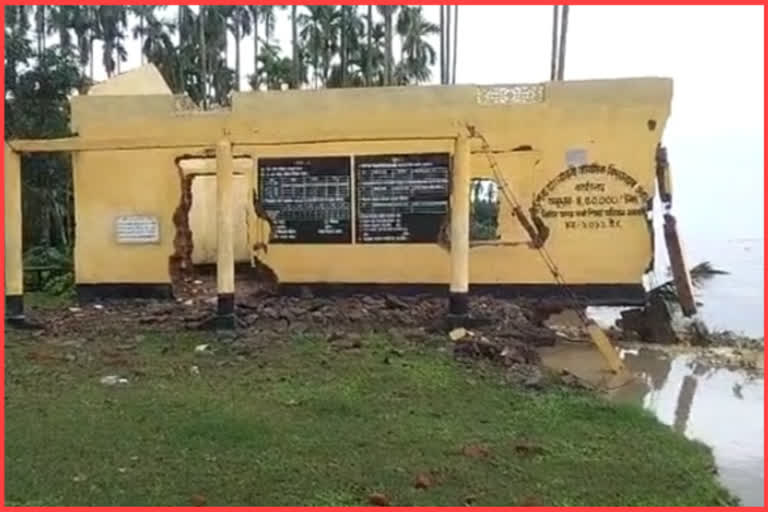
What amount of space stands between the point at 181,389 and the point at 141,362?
1.18m

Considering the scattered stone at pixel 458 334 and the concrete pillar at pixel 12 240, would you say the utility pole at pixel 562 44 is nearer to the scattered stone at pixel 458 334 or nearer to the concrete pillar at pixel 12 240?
the scattered stone at pixel 458 334

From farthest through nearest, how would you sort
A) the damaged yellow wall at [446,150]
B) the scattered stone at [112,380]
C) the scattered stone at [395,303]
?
the damaged yellow wall at [446,150]
the scattered stone at [395,303]
the scattered stone at [112,380]

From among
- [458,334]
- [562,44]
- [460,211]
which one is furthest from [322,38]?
[458,334]

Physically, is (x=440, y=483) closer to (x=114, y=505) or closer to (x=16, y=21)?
(x=114, y=505)

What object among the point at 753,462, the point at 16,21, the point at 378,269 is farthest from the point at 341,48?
the point at 753,462

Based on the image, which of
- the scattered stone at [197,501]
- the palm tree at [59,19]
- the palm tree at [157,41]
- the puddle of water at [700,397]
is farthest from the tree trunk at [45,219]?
the palm tree at [157,41]

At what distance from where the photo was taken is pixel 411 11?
32219 mm

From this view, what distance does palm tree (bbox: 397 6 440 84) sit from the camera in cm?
3266

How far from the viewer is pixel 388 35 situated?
1254 inches

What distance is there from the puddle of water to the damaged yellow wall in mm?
1940

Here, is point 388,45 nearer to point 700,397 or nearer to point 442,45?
point 442,45

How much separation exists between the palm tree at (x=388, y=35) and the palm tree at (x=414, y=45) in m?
0.44

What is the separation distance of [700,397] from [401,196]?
4.94 m

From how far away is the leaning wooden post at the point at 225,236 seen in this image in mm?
9383
